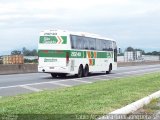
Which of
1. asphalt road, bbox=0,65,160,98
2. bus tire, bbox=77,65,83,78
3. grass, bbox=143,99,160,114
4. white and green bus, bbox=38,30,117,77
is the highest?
white and green bus, bbox=38,30,117,77

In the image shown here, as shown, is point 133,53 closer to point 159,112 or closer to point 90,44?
point 90,44

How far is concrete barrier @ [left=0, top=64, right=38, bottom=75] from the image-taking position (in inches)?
1577

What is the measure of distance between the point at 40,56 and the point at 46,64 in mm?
773

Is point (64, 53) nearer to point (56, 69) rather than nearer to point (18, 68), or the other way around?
point (56, 69)

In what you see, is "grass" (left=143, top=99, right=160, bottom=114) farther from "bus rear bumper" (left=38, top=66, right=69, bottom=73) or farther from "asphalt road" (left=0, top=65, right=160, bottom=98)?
"bus rear bumper" (left=38, top=66, right=69, bottom=73)

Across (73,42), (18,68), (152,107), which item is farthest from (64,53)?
(152,107)

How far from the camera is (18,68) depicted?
42375 millimetres

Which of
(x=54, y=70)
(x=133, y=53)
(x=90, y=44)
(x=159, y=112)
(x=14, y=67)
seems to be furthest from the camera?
(x=133, y=53)

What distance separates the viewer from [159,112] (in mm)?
12656

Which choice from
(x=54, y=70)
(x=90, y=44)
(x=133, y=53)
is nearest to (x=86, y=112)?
(x=54, y=70)

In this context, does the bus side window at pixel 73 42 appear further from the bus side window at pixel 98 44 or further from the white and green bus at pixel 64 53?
the bus side window at pixel 98 44

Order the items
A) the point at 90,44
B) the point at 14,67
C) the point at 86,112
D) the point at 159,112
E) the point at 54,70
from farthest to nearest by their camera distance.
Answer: the point at 14,67, the point at 90,44, the point at 54,70, the point at 159,112, the point at 86,112

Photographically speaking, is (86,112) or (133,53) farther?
(133,53)

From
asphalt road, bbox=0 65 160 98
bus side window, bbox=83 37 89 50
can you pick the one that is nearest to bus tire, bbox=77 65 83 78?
asphalt road, bbox=0 65 160 98
